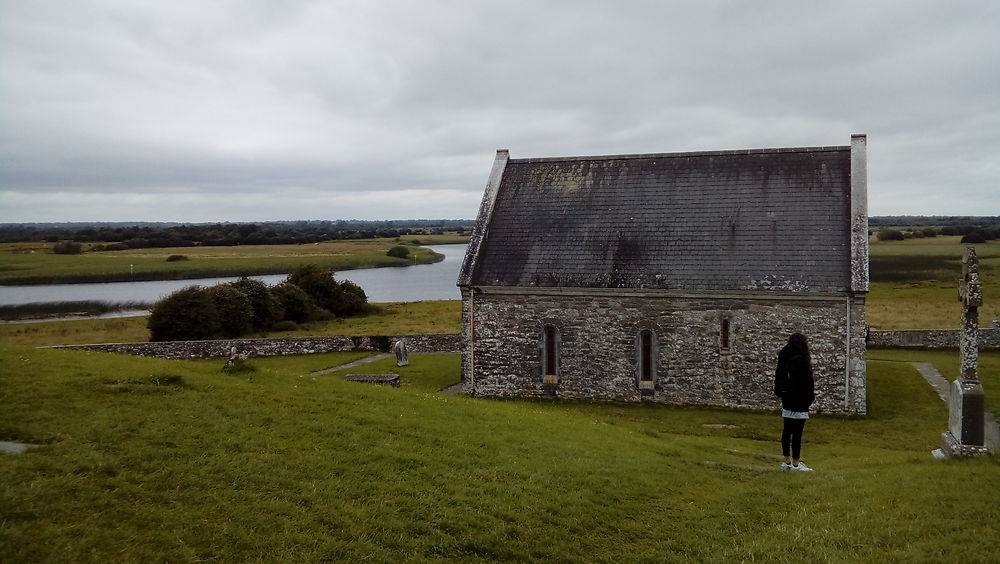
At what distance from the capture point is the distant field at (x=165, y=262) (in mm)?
92938

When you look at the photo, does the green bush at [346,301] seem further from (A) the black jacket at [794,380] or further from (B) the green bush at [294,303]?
(A) the black jacket at [794,380]

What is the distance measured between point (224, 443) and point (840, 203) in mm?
20425

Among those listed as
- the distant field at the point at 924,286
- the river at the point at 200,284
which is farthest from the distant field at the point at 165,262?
the distant field at the point at 924,286

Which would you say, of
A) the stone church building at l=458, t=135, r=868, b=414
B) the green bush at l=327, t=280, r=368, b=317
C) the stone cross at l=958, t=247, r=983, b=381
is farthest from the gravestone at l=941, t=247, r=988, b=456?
the green bush at l=327, t=280, r=368, b=317

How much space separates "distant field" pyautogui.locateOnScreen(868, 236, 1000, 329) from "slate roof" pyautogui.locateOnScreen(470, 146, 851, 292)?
20.2 meters

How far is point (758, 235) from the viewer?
22266 millimetres

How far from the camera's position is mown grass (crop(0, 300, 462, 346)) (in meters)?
41.1

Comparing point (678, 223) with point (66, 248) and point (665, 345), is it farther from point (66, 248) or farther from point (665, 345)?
point (66, 248)

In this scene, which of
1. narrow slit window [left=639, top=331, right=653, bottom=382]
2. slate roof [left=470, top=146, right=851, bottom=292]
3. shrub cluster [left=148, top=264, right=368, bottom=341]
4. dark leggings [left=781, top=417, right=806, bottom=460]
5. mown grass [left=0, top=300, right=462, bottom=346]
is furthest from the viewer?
mown grass [left=0, top=300, right=462, bottom=346]

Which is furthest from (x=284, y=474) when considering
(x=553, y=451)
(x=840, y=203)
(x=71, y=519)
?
(x=840, y=203)

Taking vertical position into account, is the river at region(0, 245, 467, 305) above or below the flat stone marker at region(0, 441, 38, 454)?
below

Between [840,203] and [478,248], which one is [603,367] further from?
[840,203]

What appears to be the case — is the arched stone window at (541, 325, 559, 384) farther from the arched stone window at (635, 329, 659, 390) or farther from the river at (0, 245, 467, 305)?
the river at (0, 245, 467, 305)

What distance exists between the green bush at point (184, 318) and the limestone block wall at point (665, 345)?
23.5 m
